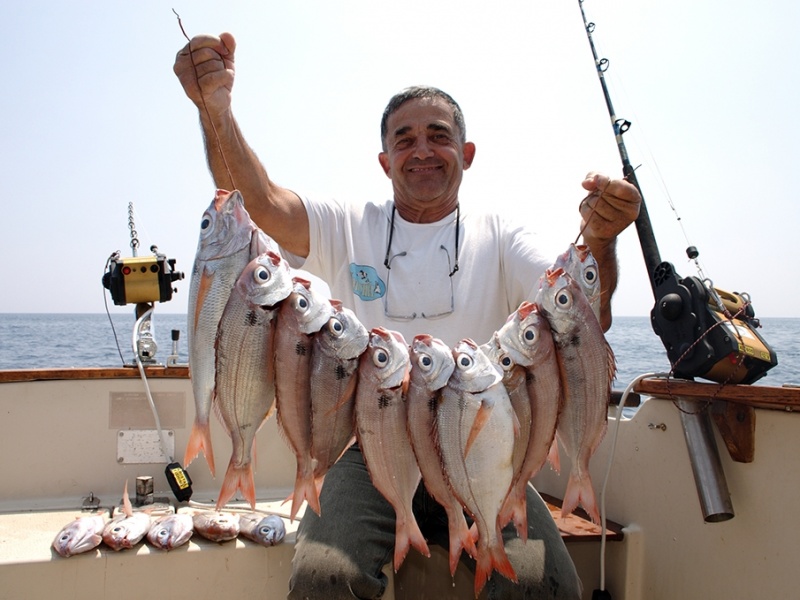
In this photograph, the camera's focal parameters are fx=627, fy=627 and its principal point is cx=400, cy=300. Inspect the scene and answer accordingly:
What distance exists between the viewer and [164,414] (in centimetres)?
473

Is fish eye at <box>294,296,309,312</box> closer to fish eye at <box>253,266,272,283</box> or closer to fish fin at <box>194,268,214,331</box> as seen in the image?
fish eye at <box>253,266,272,283</box>

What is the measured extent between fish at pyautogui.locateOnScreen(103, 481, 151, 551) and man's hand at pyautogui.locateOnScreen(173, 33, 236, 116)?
2363mm

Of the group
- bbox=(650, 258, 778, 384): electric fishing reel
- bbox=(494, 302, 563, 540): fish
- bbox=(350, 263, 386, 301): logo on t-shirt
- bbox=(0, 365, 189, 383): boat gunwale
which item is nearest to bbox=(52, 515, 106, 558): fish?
bbox=(0, 365, 189, 383): boat gunwale

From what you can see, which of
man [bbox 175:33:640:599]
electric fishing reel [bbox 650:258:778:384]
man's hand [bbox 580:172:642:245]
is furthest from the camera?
electric fishing reel [bbox 650:258:778:384]

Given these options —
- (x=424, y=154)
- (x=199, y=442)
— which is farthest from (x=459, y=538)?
(x=424, y=154)

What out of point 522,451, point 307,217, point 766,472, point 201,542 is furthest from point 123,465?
point 766,472

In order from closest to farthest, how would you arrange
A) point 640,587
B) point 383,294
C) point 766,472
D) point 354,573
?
point 354,573 → point 766,472 → point 383,294 → point 640,587

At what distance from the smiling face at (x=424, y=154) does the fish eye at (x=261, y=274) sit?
4.85ft

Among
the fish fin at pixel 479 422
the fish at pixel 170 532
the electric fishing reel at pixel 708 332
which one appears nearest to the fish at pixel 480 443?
the fish fin at pixel 479 422

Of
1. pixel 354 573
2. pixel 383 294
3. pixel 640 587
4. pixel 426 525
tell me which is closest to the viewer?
pixel 354 573

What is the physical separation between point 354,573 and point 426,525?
553mm

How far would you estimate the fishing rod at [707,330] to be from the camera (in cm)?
290

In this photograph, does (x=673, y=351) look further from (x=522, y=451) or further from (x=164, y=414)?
(x=164, y=414)

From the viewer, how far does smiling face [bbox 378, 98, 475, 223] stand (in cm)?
347
